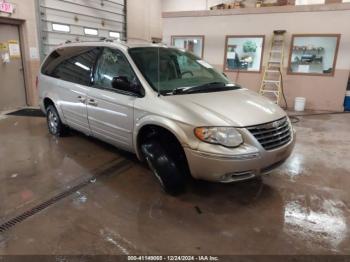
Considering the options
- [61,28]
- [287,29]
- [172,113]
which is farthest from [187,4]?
[172,113]

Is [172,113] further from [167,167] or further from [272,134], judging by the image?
[272,134]

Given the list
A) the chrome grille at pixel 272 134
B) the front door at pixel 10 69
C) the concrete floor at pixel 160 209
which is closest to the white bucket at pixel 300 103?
the concrete floor at pixel 160 209

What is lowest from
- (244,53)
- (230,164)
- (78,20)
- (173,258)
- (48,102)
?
(173,258)

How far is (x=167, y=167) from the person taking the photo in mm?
2508

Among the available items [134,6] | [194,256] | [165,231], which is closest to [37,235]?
→ [165,231]

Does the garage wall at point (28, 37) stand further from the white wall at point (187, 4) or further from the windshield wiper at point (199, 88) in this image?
the white wall at point (187, 4)

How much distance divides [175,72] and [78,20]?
624 centimetres

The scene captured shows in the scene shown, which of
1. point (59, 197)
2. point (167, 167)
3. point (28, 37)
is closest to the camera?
point (167, 167)

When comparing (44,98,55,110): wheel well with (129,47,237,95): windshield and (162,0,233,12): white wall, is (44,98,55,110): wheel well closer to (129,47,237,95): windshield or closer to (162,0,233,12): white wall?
(129,47,237,95): windshield

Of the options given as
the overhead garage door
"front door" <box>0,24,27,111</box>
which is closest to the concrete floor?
"front door" <box>0,24,27,111</box>

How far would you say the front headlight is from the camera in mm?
2234

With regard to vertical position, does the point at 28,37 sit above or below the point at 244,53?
above

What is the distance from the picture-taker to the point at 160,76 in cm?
289

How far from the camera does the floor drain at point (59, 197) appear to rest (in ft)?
7.29
